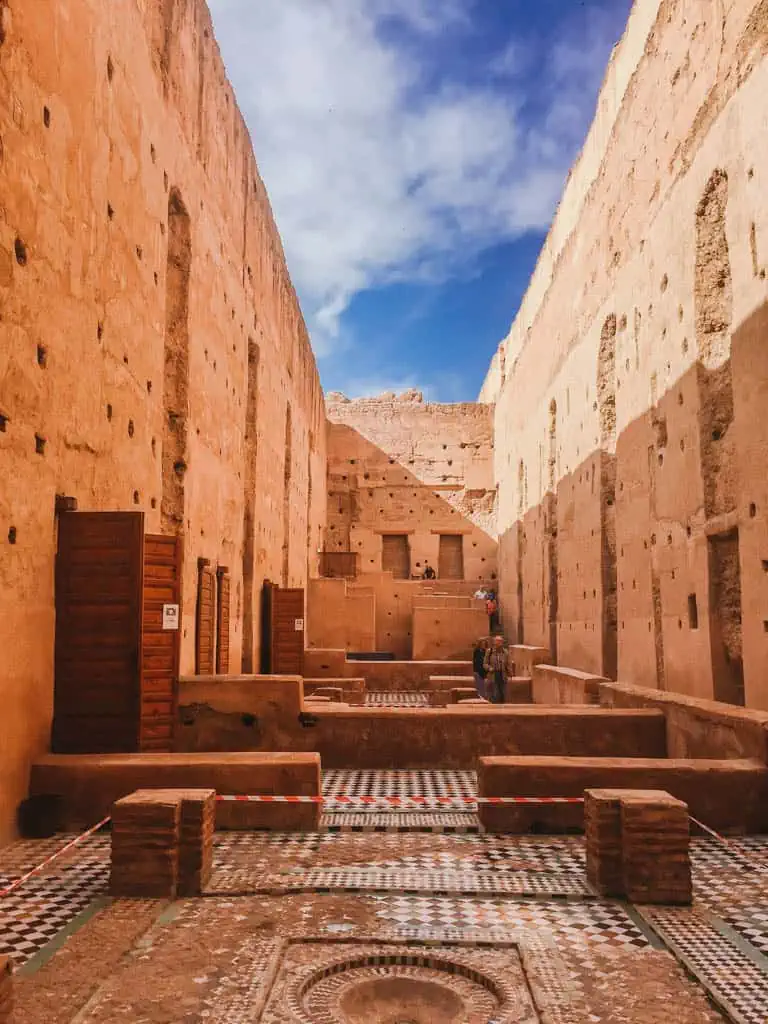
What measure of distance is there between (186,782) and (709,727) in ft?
14.5

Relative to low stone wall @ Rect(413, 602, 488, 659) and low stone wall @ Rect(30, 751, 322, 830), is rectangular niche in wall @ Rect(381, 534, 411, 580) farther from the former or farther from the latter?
low stone wall @ Rect(30, 751, 322, 830)

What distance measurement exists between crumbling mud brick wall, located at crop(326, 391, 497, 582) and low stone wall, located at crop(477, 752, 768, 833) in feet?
68.3

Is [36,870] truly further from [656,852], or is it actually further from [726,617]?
[726,617]

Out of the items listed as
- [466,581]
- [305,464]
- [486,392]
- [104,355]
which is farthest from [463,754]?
[486,392]

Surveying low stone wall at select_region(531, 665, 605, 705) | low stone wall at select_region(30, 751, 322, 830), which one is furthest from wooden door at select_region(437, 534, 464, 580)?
low stone wall at select_region(30, 751, 322, 830)

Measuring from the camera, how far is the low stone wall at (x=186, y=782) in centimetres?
599

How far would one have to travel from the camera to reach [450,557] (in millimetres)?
27734

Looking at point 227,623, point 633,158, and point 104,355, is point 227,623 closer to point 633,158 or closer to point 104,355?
point 104,355

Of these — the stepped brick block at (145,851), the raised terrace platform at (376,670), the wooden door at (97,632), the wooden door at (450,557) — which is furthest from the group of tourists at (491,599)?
the stepped brick block at (145,851)

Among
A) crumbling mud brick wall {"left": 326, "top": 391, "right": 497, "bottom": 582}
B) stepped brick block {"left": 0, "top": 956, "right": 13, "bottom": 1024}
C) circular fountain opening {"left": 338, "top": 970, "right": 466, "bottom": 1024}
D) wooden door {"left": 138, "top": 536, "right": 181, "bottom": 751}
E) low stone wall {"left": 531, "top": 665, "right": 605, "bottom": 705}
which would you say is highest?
crumbling mud brick wall {"left": 326, "top": 391, "right": 497, "bottom": 582}

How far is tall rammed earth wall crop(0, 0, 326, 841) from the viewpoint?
19.6 feet

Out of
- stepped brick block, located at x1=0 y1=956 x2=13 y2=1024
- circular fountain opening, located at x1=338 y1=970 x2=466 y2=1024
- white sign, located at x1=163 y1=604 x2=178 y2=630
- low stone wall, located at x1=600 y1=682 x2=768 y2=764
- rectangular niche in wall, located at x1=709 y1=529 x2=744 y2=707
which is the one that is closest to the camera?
stepped brick block, located at x1=0 y1=956 x2=13 y2=1024

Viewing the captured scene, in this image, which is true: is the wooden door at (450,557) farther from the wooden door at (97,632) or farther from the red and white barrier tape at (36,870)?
the red and white barrier tape at (36,870)

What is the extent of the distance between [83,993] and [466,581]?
22653 millimetres
